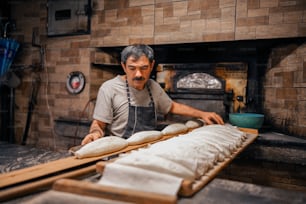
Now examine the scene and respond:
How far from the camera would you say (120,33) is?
3.65 metres

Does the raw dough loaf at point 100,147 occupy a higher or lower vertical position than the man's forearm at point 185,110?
lower

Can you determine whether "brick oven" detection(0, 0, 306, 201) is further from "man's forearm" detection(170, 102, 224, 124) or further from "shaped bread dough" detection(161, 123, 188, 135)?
"shaped bread dough" detection(161, 123, 188, 135)

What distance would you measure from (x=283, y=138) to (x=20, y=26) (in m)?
4.18

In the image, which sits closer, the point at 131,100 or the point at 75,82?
the point at 131,100

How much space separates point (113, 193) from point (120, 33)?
300cm

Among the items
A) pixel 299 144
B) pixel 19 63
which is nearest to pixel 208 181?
pixel 299 144

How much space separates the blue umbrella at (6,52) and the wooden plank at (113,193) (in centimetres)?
356

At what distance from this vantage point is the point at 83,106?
3.94m

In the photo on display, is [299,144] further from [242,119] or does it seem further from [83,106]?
[83,106]

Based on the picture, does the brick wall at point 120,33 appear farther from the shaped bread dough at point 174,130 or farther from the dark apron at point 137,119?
the shaped bread dough at point 174,130

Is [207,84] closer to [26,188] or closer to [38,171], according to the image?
[38,171]

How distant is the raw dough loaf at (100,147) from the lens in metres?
1.45

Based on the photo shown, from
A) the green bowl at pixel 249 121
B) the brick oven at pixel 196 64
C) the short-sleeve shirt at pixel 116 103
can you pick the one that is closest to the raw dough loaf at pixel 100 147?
the short-sleeve shirt at pixel 116 103

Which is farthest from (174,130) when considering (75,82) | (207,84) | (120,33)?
(75,82)
